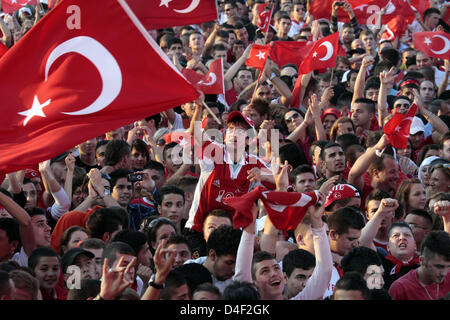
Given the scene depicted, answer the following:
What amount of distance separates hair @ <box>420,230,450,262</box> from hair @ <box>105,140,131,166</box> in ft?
11.9

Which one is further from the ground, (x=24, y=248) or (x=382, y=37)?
(x=24, y=248)

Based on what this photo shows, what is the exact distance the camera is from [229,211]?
8.41m

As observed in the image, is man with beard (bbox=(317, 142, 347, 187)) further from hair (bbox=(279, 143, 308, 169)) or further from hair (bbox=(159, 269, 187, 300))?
hair (bbox=(159, 269, 187, 300))

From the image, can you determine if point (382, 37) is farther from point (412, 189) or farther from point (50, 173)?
point (50, 173)

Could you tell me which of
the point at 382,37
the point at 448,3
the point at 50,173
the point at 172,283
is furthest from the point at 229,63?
the point at 172,283

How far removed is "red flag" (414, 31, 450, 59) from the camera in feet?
46.2

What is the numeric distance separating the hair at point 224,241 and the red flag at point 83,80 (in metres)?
0.97

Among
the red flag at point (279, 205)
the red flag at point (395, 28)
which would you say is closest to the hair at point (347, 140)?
the red flag at point (279, 205)

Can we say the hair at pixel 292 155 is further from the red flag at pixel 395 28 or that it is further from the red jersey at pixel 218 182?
the red flag at pixel 395 28

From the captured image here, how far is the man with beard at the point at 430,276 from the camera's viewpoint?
7293 millimetres

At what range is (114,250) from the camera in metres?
7.14

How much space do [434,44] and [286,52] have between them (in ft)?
6.66

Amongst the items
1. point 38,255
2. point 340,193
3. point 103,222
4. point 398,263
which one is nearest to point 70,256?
point 38,255

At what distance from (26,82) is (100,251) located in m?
1.35
